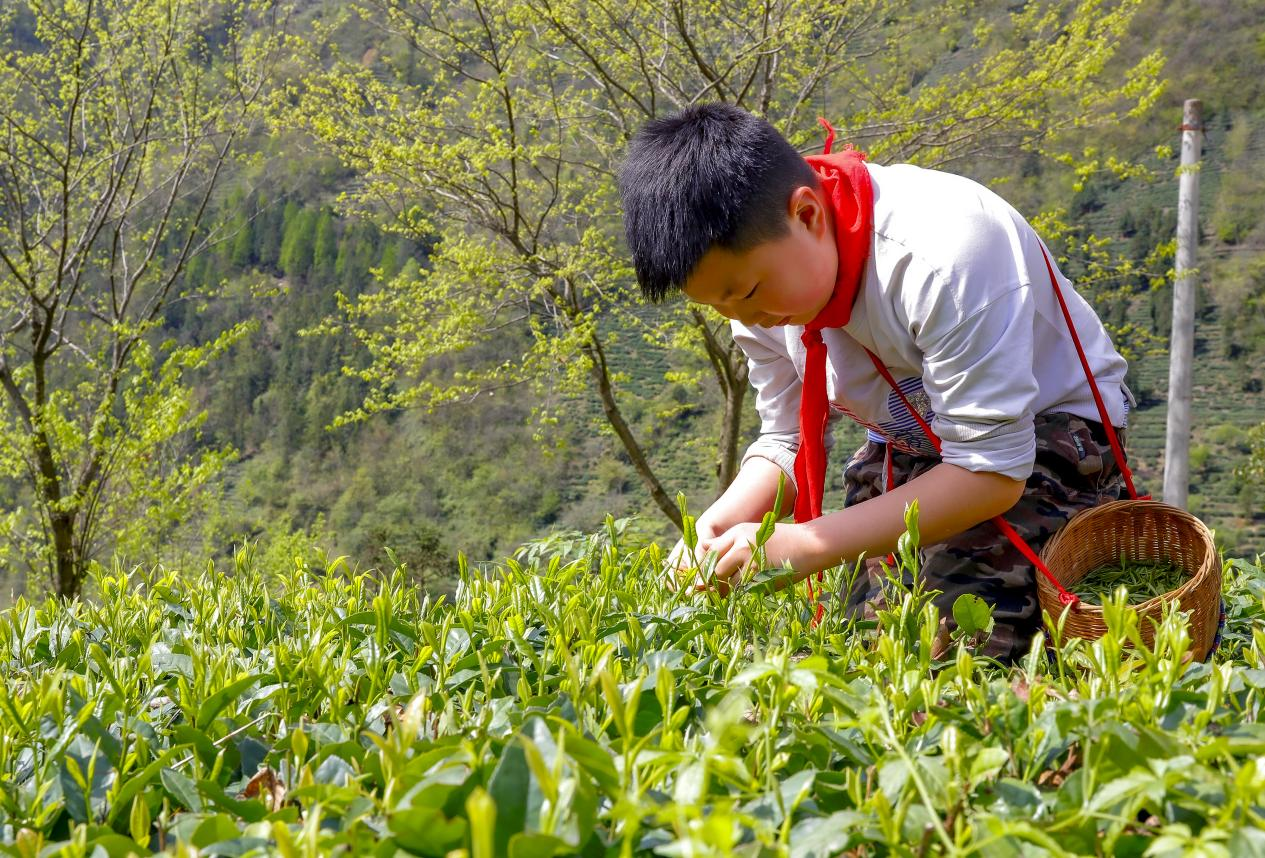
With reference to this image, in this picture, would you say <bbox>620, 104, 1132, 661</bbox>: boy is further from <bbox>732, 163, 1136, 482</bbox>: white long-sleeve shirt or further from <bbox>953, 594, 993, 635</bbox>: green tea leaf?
<bbox>953, 594, 993, 635</bbox>: green tea leaf

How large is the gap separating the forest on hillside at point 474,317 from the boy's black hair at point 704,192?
133 cm

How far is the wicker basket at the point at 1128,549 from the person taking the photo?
1.34 m

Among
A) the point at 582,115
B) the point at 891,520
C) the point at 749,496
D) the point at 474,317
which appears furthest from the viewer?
the point at 582,115

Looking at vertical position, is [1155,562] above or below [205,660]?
below

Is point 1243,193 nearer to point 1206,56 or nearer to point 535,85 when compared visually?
point 1206,56

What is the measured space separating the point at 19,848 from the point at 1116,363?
1.67 metres

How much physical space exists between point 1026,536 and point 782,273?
593mm

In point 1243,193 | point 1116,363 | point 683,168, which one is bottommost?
point 1243,193

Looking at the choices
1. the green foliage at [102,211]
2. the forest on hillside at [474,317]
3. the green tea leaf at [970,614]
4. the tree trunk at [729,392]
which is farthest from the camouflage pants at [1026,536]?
the green foliage at [102,211]

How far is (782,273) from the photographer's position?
1.50 metres

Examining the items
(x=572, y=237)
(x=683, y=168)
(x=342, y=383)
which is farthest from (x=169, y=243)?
(x=683, y=168)

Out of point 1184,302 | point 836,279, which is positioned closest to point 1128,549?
point 836,279

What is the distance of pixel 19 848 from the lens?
63 cm

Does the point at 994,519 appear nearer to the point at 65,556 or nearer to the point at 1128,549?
the point at 1128,549
